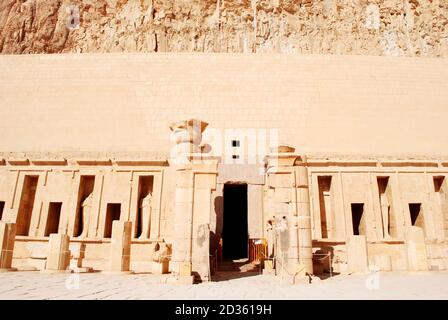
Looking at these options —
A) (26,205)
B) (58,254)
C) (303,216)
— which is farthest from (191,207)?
(26,205)

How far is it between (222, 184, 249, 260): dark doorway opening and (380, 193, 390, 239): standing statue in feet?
20.9

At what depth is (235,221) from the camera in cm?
1767

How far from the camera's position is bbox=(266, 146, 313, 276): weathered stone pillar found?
8492 mm

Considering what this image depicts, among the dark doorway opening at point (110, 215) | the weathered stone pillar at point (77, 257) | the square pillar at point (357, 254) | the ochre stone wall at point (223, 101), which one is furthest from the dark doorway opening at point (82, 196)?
the square pillar at point (357, 254)

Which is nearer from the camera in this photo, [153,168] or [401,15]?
[153,168]

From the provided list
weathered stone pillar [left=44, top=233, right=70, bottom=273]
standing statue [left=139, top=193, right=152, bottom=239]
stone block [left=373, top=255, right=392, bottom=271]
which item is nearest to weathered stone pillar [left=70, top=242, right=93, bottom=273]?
weathered stone pillar [left=44, top=233, right=70, bottom=273]

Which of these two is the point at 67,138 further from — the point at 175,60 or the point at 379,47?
the point at 379,47

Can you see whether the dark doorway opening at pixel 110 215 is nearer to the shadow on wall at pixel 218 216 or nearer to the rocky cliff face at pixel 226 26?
the shadow on wall at pixel 218 216

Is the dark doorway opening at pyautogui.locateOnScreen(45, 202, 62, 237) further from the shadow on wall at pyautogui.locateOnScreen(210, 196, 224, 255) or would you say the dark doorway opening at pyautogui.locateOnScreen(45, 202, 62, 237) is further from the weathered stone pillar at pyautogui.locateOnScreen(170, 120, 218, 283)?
the weathered stone pillar at pyautogui.locateOnScreen(170, 120, 218, 283)

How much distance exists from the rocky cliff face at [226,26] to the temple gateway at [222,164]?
5.22 metres

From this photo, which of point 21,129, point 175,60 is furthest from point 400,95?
point 21,129

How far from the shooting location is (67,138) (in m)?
15.3

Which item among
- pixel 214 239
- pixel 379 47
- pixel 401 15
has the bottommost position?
pixel 214 239

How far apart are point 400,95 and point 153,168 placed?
491 inches
